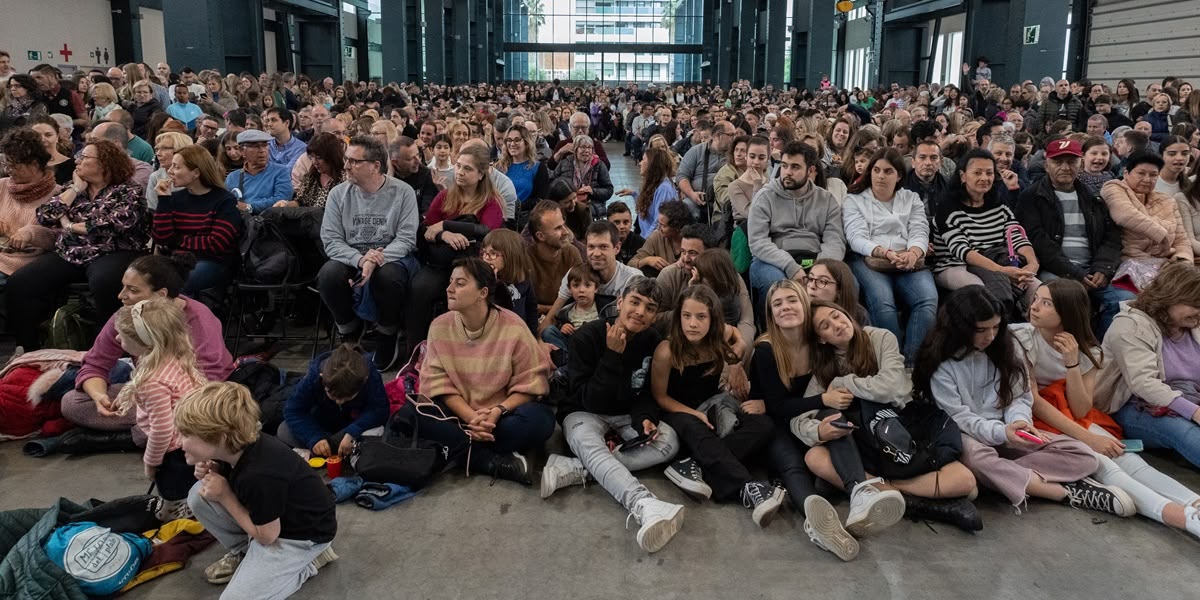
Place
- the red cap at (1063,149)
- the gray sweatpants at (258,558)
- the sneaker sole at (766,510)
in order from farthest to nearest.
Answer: the red cap at (1063,149)
the sneaker sole at (766,510)
the gray sweatpants at (258,558)

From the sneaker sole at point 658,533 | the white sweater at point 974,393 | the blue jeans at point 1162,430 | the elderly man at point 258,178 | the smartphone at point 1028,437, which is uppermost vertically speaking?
the elderly man at point 258,178

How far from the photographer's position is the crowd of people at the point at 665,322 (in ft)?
12.1

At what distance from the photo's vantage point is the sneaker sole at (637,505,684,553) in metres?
3.38

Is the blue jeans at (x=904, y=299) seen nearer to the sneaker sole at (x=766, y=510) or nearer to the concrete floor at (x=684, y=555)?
the concrete floor at (x=684, y=555)

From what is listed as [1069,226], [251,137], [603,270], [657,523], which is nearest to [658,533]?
[657,523]

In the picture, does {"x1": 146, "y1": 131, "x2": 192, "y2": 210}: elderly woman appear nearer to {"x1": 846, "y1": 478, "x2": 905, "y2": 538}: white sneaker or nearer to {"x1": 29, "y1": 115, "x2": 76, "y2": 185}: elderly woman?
{"x1": 29, "y1": 115, "x2": 76, "y2": 185}: elderly woman

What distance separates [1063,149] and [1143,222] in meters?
0.68

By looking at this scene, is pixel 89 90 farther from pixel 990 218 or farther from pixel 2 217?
pixel 990 218

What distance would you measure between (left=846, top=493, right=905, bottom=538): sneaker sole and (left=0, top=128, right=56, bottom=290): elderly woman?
529 cm

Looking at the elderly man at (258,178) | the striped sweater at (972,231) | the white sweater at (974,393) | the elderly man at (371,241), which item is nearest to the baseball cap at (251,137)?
the elderly man at (258,178)

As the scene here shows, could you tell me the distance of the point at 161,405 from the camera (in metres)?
3.58

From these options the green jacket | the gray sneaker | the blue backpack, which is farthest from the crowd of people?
the green jacket

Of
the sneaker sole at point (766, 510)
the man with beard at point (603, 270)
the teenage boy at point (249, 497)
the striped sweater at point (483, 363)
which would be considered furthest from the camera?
the man with beard at point (603, 270)

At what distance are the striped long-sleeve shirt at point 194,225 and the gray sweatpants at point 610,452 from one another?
2790 mm
